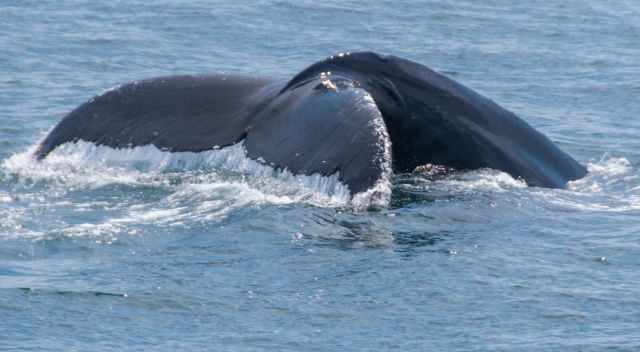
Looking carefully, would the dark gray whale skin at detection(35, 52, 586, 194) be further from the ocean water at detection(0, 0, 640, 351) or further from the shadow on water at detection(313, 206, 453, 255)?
the shadow on water at detection(313, 206, 453, 255)

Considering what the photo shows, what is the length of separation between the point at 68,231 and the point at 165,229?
0.56 metres

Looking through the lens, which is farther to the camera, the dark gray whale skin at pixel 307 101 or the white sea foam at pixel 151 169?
the dark gray whale skin at pixel 307 101

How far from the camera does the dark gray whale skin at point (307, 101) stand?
372 inches

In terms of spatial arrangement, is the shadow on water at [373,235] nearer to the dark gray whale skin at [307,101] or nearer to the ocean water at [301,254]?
the ocean water at [301,254]

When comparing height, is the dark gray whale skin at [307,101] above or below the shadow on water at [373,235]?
above

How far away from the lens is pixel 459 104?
32.5 ft

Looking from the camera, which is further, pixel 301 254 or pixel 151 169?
pixel 151 169

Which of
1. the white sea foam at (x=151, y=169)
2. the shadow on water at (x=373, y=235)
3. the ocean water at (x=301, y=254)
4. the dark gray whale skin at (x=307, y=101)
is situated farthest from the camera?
the dark gray whale skin at (x=307, y=101)

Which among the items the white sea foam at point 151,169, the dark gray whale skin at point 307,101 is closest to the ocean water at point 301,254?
the white sea foam at point 151,169

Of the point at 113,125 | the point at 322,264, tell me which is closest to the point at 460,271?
the point at 322,264

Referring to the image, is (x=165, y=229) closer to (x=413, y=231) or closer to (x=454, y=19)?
(x=413, y=231)

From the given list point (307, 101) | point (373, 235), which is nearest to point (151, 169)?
point (307, 101)

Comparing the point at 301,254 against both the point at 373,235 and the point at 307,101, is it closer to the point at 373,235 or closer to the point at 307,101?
the point at 373,235

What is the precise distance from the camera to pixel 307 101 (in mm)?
9031
